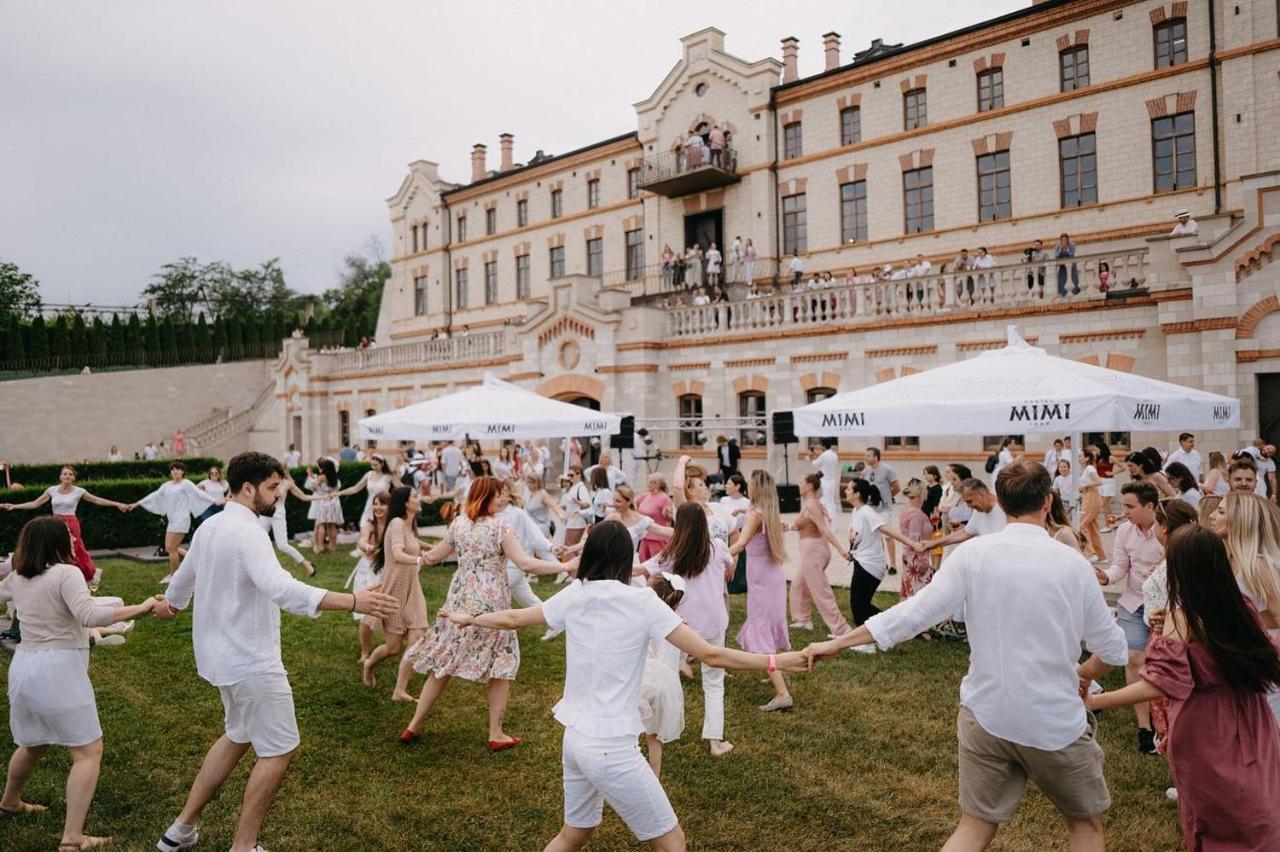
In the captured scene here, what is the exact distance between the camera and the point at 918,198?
88.4 feet

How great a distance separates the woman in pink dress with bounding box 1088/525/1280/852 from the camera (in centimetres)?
344

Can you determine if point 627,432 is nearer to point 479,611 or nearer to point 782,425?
point 782,425

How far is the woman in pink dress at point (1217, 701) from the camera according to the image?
344 centimetres

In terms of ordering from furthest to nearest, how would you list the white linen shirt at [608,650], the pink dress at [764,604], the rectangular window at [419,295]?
1. the rectangular window at [419,295]
2. the pink dress at [764,604]
3. the white linen shirt at [608,650]

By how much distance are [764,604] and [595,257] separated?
30.0 meters

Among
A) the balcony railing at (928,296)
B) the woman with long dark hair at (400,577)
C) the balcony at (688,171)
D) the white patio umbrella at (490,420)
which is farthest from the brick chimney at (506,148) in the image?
the woman with long dark hair at (400,577)

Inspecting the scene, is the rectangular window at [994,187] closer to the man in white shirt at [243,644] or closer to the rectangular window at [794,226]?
the rectangular window at [794,226]

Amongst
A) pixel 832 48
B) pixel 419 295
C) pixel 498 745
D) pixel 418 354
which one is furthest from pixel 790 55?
pixel 498 745

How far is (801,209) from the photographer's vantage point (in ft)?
96.7

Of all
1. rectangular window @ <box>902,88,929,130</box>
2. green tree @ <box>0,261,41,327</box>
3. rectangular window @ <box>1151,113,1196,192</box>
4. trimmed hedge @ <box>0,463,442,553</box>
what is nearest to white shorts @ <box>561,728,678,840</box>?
trimmed hedge @ <box>0,463,442,553</box>

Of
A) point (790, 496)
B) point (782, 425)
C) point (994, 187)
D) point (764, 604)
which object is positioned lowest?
point (790, 496)

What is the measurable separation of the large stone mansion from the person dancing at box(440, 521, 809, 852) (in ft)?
40.8

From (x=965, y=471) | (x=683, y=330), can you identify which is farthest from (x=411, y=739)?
(x=683, y=330)

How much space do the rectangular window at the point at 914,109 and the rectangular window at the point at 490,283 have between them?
66.8 ft
